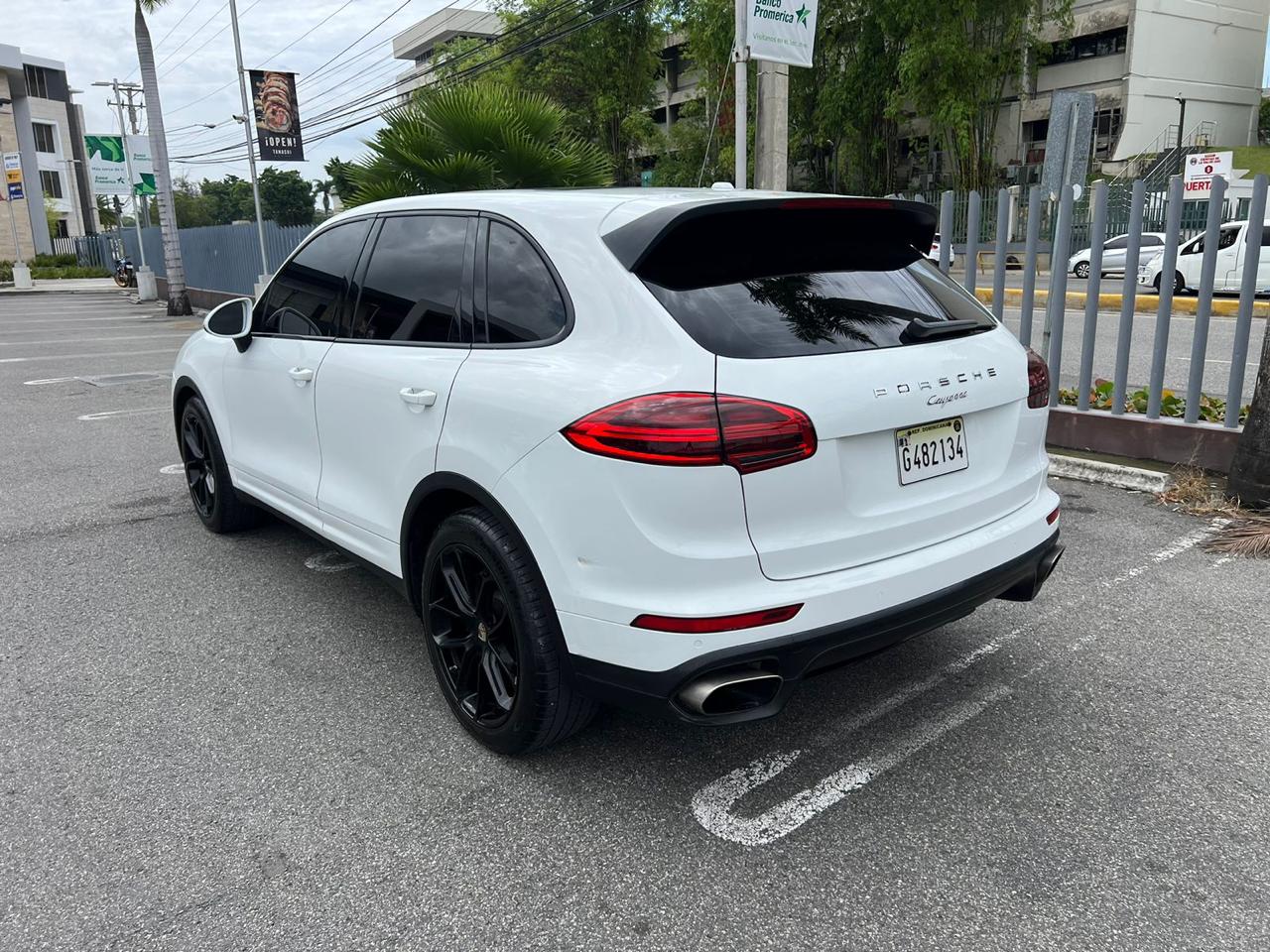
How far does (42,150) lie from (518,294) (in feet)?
247

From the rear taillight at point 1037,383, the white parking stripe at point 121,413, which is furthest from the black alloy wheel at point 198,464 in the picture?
the white parking stripe at point 121,413

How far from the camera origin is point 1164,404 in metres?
6.12

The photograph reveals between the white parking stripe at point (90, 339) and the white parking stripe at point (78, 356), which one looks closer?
the white parking stripe at point (78, 356)

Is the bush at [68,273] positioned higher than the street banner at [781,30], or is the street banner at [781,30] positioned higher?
the street banner at [781,30]

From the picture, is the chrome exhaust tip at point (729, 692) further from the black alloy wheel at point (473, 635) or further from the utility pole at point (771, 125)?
the utility pole at point (771, 125)

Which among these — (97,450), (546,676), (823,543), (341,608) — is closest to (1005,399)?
(823,543)

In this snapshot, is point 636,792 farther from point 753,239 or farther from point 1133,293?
point 1133,293

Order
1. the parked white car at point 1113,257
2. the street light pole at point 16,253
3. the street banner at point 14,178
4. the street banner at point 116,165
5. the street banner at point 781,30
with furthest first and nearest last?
1. the street banner at point 14,178
2. the street light pole at point 16,253
3. the street banner at point 116,165
4. the parked white car at point 1113,257
5. the street banner at point 781,30

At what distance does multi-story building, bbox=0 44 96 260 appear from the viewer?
55.4 m

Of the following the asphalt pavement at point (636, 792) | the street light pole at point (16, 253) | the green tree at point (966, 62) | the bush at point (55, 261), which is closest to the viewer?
the asphalt pavement at point (636, 792)

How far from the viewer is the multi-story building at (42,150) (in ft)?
182

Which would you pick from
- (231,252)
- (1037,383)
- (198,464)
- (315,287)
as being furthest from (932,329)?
(231,252)

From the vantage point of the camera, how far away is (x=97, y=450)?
24.6ft

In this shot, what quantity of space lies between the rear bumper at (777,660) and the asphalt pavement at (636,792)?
0.42m
